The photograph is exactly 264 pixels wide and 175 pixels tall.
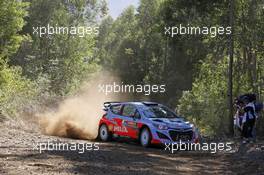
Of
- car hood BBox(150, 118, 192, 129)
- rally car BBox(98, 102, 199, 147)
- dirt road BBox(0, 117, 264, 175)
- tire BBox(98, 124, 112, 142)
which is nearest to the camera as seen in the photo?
dirt road BBox(0, 117, 264, 175)

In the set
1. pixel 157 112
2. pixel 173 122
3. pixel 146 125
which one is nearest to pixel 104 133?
pixel 157 112

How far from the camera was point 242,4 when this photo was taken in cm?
2594

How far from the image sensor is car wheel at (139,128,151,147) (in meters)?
17.1

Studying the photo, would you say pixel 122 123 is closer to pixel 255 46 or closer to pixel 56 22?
pixel 255 46

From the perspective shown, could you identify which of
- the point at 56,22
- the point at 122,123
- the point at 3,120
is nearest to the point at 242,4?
the point at 122,123

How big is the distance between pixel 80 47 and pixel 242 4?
2673 cm

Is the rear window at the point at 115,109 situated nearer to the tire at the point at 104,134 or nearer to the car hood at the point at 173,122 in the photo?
the tire at the point at 104,134

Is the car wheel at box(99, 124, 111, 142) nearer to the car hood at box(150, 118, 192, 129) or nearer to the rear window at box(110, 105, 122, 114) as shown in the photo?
the rear window at box(110, 105, 122, 114)

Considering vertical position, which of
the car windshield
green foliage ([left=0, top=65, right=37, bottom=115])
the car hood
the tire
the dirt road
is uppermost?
green foliage ([left=0, top=65, right=37, bottom=115])

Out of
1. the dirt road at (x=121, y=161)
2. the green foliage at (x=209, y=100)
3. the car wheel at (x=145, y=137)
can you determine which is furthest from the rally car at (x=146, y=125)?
the green foliage at (x=209, y=100)

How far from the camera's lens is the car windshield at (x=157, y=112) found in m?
17.8

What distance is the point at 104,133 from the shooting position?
19469mm

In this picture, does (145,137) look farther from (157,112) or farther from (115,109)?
(115,109)

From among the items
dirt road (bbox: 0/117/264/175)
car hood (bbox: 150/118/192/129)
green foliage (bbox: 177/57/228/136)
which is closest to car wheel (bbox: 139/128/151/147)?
car hood (bbox: 150/118/192/129)
